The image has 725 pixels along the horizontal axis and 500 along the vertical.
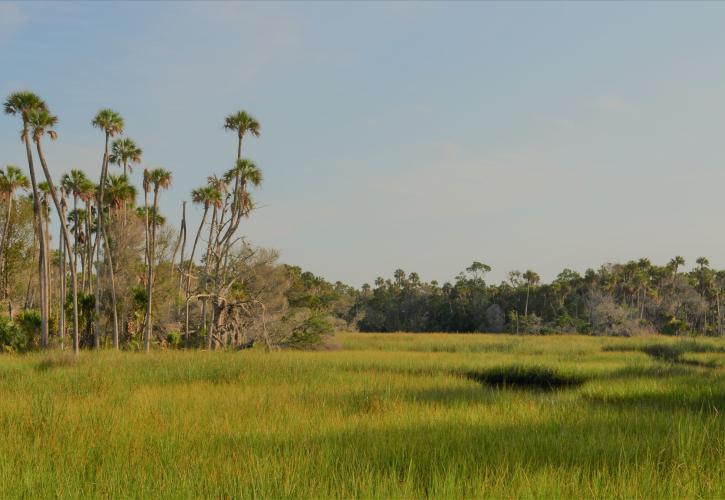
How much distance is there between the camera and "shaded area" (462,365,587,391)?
1978 centimetres

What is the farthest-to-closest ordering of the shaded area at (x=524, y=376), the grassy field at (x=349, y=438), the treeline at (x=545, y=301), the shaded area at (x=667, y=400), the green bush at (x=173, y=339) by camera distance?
the treeline at (x=545, y=301)
the green bush at (x=173, y=339)
the shaded area at (x=524, y=376)
the shaded area at (x=667, y=400)
the grassy field at (x=349, y=438)

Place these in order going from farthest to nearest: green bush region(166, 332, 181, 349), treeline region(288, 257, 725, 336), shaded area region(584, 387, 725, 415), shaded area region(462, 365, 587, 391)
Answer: treeline region(288, 257, 725, 336)
green bush region(166, 332, 181, 349)
shaded area region(462, 365, 587, 391)
shaded area region(584, 387, 725, 415)

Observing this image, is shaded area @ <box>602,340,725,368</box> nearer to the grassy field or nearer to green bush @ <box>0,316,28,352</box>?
the grassy field

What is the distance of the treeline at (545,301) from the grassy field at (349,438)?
57.1 metres

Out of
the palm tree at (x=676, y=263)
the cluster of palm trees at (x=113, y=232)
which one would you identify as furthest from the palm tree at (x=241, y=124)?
the palm tree at (x=676, y=263)

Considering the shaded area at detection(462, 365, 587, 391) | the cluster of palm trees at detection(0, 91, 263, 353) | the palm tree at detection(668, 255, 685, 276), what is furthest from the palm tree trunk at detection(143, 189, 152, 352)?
the palm tree at detection(668, 255, 685, 276)

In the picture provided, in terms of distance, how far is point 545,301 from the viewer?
86.2m

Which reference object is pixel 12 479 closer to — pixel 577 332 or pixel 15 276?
pixel 15 276

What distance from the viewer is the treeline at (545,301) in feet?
262

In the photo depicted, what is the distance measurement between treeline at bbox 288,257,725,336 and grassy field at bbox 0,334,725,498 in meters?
57.1

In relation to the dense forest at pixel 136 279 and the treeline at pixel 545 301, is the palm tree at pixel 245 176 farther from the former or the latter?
the treeline at pixel 545 301

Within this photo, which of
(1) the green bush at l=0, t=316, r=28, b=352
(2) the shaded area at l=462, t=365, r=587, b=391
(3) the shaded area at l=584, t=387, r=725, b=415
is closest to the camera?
(3) the shaded area at l=584, t=387, r=725, b=415

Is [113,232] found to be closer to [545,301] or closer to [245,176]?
[245,176]

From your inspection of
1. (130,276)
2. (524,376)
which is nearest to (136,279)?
(130,276)
